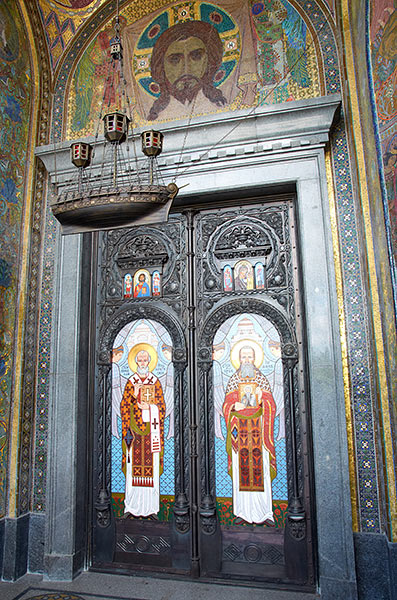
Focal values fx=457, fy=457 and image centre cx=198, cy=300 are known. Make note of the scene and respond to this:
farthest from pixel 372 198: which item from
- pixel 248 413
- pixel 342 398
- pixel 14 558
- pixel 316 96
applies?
pixel 14 558

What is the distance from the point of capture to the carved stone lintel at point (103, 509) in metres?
4.48

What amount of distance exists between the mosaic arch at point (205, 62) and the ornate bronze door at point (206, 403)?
1162 millimetres

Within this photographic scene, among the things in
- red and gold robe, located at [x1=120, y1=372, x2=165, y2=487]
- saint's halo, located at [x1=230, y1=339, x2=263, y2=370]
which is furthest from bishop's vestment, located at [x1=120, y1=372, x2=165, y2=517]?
saint's halo, located at [x1=230, y1=339, x2=263, y2=370]

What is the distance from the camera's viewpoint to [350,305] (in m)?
4.00

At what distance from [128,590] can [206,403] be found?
1728mm

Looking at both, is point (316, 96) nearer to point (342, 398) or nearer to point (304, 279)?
point (304, 279)

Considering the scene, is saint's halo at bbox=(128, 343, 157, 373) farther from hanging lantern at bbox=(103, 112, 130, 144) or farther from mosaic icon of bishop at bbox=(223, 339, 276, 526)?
hanging lantern at bbox=(103, 112, 130, 144)

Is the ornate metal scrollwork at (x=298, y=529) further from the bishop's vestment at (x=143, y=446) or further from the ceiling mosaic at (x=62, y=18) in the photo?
the ceiling mosaic at (x=62, y=18)

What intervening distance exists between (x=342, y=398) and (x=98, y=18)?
484cm

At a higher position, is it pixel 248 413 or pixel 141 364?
pixel 141 364

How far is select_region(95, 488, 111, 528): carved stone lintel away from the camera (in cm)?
448

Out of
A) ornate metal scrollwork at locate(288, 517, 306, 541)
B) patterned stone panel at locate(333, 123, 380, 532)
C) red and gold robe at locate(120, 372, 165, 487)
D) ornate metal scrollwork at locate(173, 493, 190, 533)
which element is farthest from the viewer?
red and gold robe at locate(120, 372, 165, 487)

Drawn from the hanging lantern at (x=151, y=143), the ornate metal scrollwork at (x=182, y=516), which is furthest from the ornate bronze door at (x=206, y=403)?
the hanging lantern at (x=151, y=143)

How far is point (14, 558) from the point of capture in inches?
167
